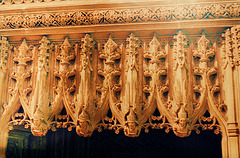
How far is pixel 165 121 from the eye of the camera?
→ 3631 mm

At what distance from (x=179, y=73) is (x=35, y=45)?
163cm

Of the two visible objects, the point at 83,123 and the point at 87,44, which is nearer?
the point at 83,123

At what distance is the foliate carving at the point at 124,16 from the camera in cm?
356

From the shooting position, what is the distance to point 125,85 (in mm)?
3574

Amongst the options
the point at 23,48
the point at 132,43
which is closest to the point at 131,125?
the point at 132,43

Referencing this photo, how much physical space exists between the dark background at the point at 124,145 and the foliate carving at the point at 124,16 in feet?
5.08

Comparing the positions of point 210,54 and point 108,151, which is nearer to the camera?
point 210,54

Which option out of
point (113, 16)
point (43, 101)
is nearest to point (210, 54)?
point (113, 16)

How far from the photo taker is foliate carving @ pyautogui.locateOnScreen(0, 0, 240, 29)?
3.56 m

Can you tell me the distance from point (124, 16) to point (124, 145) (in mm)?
1910

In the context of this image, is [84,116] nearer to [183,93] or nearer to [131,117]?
[131,117]

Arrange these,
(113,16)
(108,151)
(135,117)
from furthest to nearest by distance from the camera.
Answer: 1. (108,151)
2. (113,16)
3. (135,117)

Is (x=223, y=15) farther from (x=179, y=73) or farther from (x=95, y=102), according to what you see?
(x=95, y=102)

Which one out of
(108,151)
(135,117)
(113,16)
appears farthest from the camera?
(108,151)
